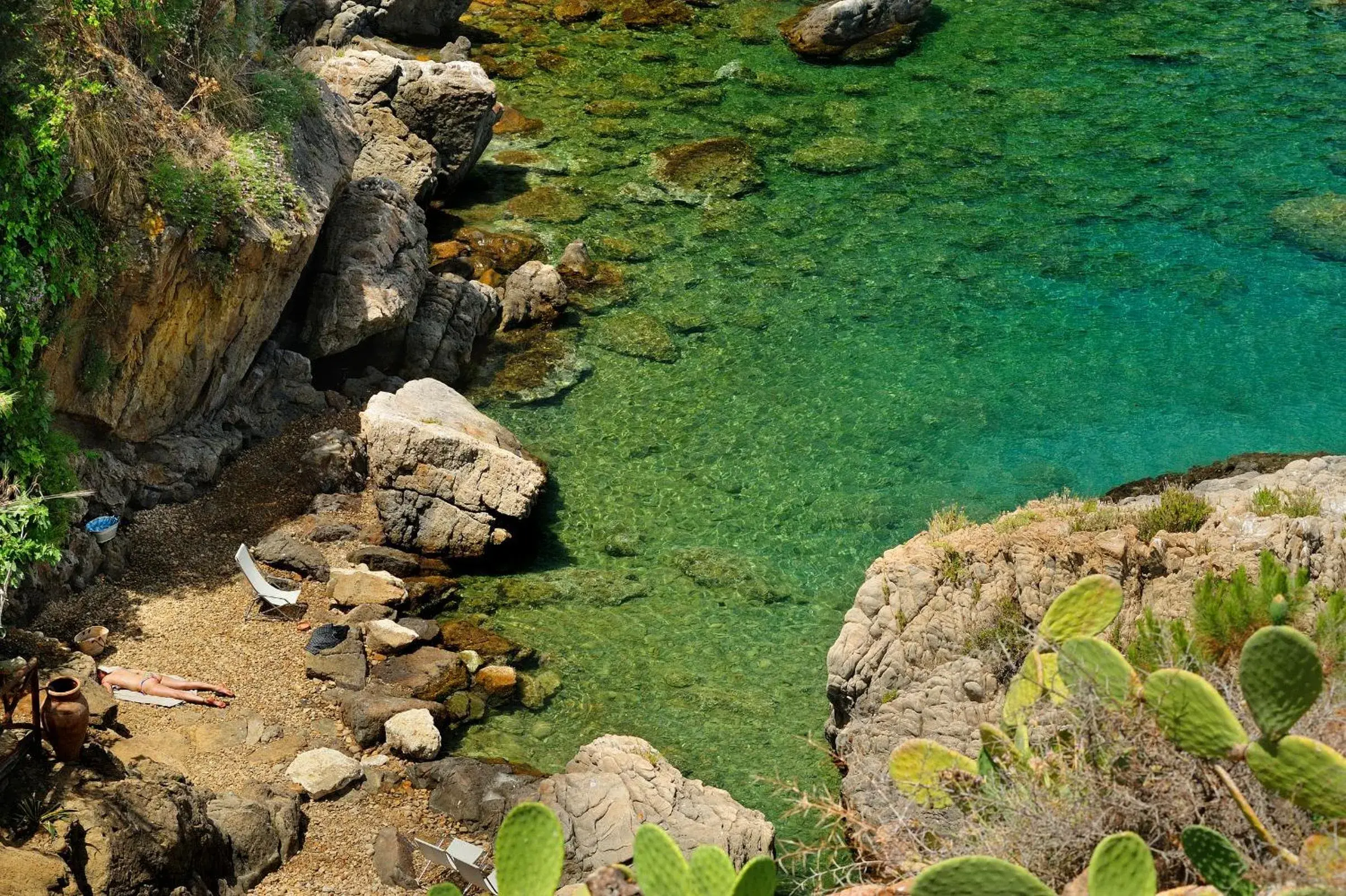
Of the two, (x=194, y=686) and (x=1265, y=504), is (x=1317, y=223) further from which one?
(x=194, y=686)

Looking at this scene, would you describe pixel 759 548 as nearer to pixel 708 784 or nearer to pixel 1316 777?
pixel 708 784

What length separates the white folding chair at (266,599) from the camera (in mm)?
13414

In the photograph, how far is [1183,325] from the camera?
67.8ft

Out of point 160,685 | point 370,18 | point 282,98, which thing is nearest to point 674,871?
point 160,685

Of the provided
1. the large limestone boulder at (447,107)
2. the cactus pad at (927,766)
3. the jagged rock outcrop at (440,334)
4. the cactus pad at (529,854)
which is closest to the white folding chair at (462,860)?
the cactus pad at (927,766)

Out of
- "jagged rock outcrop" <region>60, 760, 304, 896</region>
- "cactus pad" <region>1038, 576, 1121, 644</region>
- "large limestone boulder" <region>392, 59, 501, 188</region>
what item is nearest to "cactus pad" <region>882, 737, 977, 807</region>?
"cactus pad" <region>1038, 576, 1121, 644</region>

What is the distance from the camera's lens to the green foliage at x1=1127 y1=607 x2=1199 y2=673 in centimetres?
766

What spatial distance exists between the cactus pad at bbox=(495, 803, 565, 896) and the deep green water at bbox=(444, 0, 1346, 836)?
661 cm

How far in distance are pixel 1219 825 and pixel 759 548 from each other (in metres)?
9.69

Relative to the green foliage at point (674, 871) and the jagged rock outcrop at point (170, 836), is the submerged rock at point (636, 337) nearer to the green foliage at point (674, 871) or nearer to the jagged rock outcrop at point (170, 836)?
the jagged rock outcrop at point (170, 836)

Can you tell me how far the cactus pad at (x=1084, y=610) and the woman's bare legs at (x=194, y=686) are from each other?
Answer: 820 cm

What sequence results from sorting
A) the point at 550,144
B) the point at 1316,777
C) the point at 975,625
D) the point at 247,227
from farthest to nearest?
1. the point at 550,144
2. the point at 247,227
3. the point at 975,625
4. the point at 1316,777

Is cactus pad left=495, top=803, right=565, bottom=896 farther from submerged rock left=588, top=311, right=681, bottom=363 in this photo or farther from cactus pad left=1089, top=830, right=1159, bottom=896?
submerged rock left=588, top=311, right=681, bottom=363

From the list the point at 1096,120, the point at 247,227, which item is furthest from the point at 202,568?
the point at 1096,120
